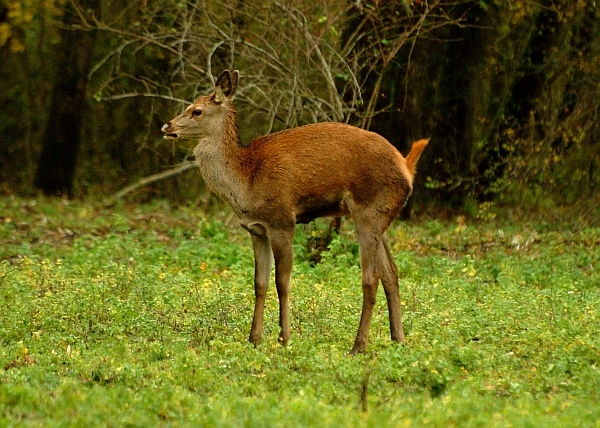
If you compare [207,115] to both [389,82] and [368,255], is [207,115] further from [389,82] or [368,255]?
[389,82]

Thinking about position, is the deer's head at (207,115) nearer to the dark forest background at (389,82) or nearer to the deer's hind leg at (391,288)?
the deer's hind leg at (391,288)

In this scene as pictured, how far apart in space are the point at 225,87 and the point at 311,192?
1376mm

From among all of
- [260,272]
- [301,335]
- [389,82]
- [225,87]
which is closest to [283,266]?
[260,272]

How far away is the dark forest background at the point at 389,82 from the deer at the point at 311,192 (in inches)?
181

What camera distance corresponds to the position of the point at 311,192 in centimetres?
963

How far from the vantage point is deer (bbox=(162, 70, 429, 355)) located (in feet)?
31.5

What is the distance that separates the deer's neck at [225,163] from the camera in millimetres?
9805

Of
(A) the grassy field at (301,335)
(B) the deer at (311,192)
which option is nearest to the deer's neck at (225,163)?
(B) the deer at (311,192)

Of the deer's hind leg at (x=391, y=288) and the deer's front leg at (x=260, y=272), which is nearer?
the deer's front leg at (x=260, y=272)

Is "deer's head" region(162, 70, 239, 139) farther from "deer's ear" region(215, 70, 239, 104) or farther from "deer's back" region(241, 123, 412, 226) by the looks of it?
"deer's back" region(241, 123, 412, 226)

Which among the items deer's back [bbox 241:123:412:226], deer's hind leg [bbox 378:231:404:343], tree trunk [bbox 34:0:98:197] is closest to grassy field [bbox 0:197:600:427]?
deer's hind leg [bbox 378:231:404:343]

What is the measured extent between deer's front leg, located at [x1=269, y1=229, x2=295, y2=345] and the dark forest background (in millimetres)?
5021

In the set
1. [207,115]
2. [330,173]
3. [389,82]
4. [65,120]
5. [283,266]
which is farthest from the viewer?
[65,120]

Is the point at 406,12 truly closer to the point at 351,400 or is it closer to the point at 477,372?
the point at 477,372
